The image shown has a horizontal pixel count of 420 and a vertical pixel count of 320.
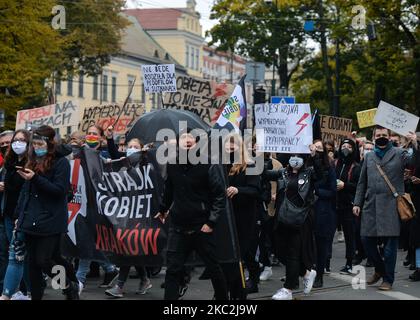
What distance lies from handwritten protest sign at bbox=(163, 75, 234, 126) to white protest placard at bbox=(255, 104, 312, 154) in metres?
5.94

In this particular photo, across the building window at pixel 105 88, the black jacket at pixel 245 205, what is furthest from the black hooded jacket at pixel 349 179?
the building window at pixel 105 88

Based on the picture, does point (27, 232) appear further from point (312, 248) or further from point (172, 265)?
point (312, 248)

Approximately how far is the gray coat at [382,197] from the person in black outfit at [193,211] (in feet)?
10.0

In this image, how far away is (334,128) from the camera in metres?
18.6

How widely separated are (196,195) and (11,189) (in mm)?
2123

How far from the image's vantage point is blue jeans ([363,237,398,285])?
37.6 feet

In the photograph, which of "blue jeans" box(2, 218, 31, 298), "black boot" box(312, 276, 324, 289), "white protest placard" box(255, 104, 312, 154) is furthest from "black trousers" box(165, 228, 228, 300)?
"black boot" box(312, 276, 324, 289)

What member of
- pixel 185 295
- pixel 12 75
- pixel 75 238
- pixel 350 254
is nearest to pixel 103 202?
pixel 75 238

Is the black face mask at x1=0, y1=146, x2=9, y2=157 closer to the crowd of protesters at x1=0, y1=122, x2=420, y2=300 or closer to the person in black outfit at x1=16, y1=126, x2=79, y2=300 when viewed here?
A: the crowd of protesters at x1=0, y1=122, x2=420, y2=300

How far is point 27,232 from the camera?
29.6ft

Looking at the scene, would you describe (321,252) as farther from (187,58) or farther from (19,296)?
(187,58)

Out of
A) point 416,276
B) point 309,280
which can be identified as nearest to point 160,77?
point 416,276

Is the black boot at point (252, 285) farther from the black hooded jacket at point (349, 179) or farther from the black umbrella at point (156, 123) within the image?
the black umbrella at point (156, 123)

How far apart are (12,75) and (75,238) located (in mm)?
20637
